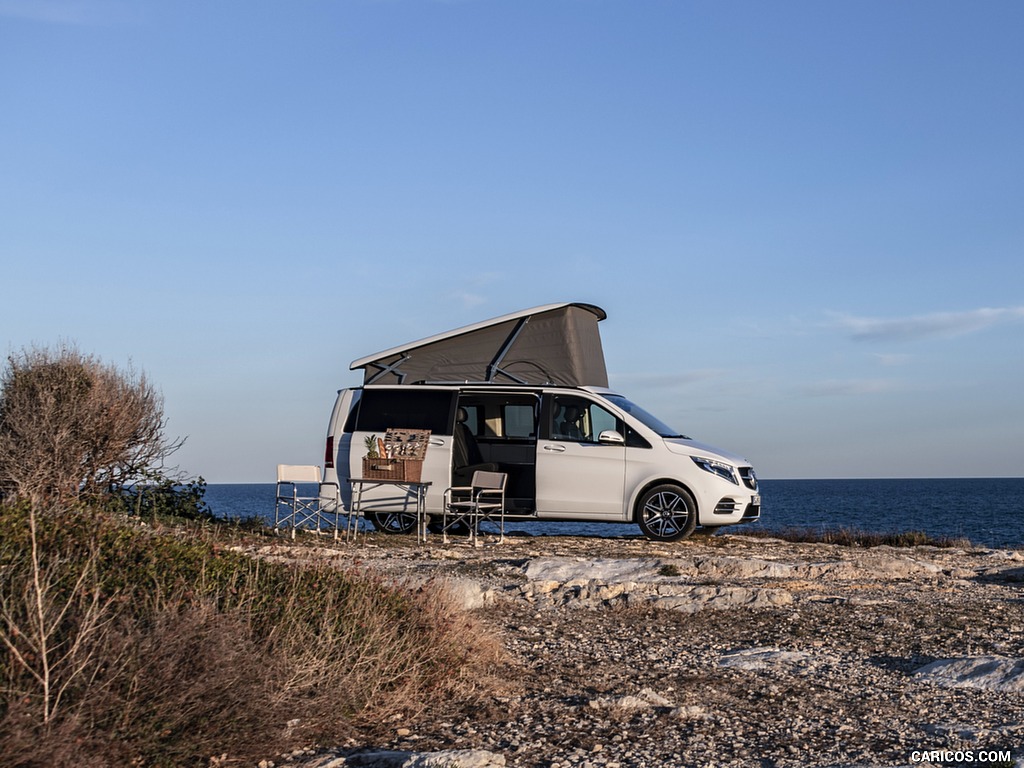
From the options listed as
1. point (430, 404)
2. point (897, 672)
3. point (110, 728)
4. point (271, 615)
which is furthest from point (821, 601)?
point (430, 404)

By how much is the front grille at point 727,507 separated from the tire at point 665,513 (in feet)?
1.23

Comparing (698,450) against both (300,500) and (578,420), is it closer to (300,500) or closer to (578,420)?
(578,420)

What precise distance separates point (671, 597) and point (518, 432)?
23.3 feet

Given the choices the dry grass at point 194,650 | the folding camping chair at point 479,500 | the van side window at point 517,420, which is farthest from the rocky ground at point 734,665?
the van side window at point 517,420

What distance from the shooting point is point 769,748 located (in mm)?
4270

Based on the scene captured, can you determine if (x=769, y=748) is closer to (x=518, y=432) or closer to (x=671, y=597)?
(x=671, y=597)

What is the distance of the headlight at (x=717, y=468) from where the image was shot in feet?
42.9

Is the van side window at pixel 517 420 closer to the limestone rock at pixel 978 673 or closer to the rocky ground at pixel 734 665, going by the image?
the rocky ground at pixel 734 665

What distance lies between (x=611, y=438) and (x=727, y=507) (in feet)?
5.60

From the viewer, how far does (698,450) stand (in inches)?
519

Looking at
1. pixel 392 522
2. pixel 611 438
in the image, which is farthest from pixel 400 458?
pixel 611 438

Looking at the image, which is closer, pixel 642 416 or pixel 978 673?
pixel 978 673

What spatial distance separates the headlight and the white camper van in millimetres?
13

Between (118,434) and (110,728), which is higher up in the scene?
(118,434)
